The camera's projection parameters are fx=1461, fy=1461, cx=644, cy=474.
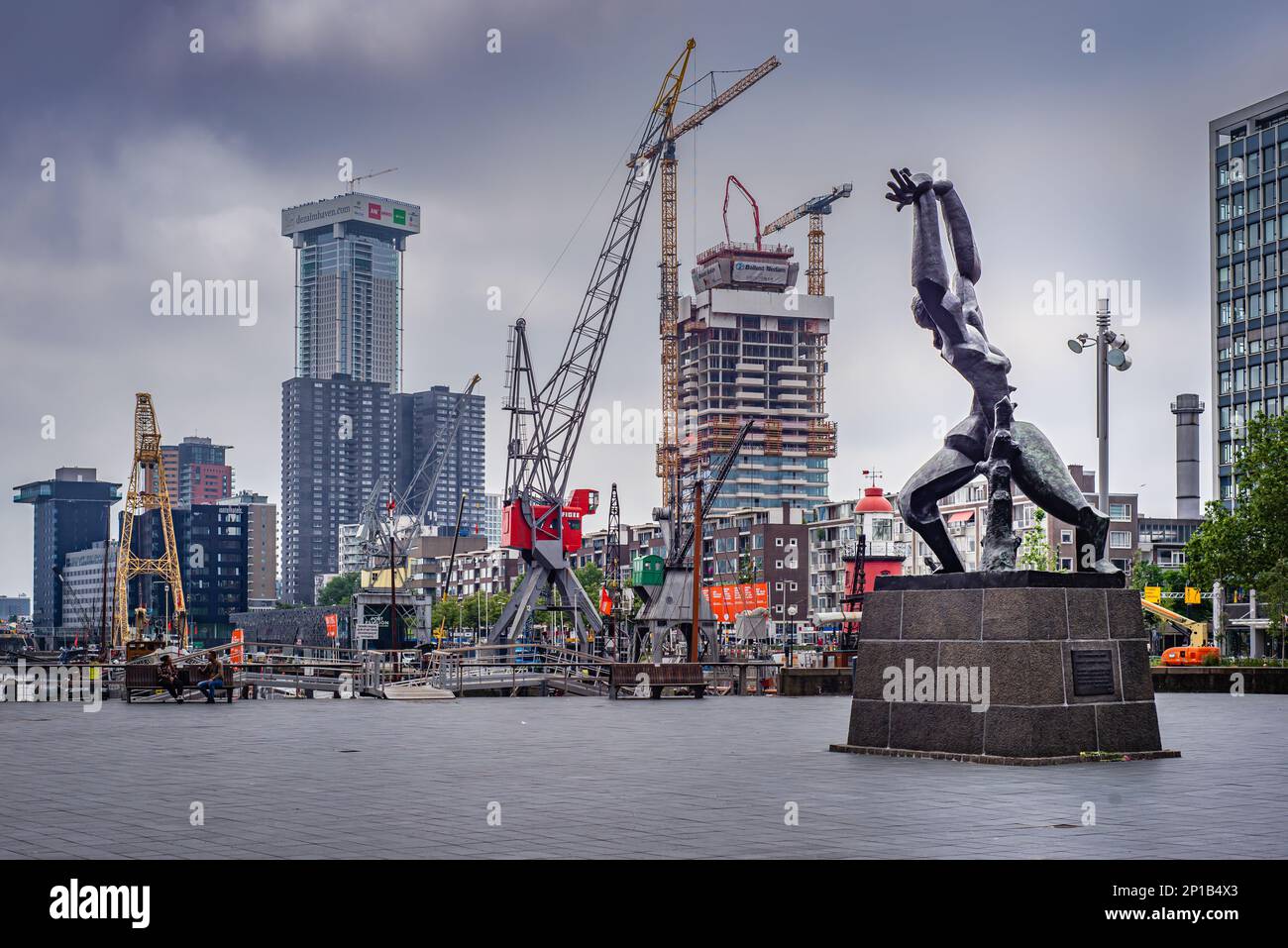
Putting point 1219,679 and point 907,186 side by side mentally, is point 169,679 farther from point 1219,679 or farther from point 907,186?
point 1219,679

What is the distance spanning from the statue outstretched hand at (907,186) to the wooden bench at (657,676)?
22092 mm

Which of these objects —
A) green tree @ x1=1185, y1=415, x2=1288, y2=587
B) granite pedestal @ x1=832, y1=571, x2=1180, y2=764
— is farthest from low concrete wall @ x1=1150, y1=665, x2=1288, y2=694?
granite pedestal @ x1=832, y1=571, x2=1180, y2=764

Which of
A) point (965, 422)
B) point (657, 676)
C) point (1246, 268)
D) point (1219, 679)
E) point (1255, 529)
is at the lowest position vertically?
point (1219, 679)

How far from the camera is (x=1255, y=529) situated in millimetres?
62125

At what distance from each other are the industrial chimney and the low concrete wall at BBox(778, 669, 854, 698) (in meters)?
97.6

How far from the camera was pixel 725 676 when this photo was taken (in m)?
54.0

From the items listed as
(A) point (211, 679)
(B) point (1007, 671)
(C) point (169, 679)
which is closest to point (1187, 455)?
(A) point (211, 679)

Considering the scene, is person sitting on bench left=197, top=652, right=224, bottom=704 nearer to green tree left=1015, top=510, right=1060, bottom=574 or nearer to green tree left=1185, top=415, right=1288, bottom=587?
green tree left=1185, top=415, right=1288, bottom=587

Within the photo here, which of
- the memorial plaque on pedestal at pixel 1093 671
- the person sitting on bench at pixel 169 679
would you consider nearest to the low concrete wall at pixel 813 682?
the person sitting on bench at pixel 169 679

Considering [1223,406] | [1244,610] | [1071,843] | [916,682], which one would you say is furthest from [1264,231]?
[1071,843]

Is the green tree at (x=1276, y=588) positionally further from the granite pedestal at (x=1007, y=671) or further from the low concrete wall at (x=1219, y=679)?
the granite pedestal at (x=1007, y=671)

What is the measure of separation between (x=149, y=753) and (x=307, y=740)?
3.33 metres

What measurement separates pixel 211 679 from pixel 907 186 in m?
26.8
